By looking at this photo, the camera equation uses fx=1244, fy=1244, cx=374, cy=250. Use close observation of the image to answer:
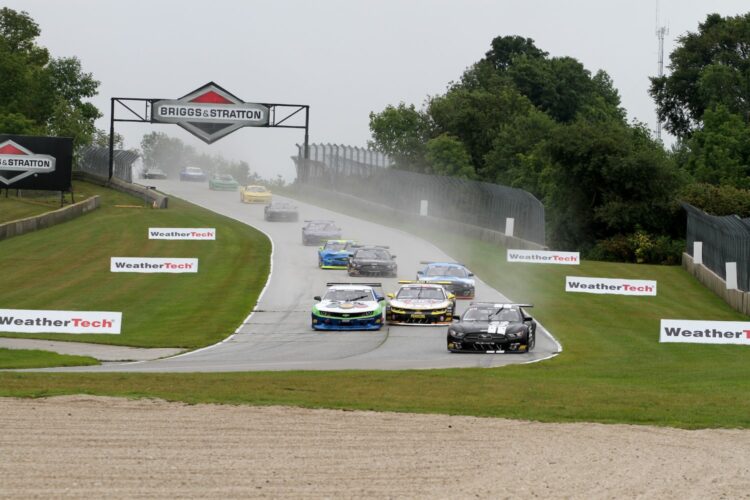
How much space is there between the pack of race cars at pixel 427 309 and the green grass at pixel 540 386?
1437 mm

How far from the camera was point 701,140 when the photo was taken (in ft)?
286

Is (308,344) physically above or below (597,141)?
below

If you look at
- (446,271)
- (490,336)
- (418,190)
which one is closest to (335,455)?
(490,336)

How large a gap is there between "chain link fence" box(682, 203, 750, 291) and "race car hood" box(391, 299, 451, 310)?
417 inches

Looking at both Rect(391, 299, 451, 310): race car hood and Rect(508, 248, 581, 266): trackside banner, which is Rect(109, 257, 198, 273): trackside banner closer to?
Rect(391, 299, 451, 310): race car hood

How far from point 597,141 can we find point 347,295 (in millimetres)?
33904

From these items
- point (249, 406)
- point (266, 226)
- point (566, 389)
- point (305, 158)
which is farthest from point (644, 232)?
point (249, 406)

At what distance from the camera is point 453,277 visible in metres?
39.3

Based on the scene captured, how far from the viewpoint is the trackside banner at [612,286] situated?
132ft

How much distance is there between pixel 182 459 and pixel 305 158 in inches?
3072

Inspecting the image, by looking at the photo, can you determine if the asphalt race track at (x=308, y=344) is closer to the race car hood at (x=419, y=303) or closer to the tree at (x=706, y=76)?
the race car hood at (x=419, y=303)

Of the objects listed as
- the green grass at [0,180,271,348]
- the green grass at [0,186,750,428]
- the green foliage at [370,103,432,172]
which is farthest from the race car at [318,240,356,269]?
the green foliage at [370,103,432,172]

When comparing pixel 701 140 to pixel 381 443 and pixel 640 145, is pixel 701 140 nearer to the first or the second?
pixel 640 145

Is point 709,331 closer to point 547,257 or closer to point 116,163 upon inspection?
point 547,257
